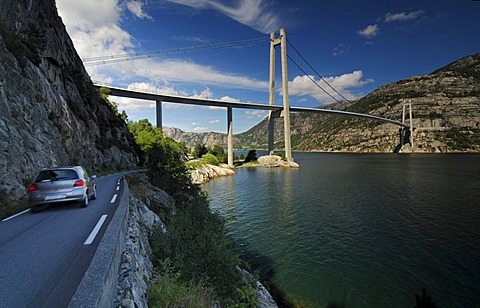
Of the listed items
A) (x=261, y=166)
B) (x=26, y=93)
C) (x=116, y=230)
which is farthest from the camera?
(x=261, y=166)

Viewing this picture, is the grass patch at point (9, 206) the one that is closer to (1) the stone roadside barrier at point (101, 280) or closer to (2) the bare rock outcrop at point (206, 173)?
(1) the stone roadside barrier at point (101, 280)

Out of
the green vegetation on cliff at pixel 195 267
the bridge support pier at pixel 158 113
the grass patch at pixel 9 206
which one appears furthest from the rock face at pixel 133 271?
the bridge support pier at pixel 158 113

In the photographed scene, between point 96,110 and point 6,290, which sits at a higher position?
point 96,110

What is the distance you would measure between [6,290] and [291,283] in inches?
444

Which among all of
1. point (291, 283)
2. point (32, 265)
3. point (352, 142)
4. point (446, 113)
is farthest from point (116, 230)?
point (352, 142)

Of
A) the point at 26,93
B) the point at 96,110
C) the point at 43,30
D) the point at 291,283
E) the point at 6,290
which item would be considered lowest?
the point at 291,283

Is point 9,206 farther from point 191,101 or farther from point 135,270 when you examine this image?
point 191,101

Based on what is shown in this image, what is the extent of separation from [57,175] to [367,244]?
17.2 m

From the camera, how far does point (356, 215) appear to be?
22422mm

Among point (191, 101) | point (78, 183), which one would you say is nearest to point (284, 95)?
point (191, 101)

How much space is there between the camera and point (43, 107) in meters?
17.3

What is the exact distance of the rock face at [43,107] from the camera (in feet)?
38.0

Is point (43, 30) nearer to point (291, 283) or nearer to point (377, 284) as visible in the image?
point (291, 283)

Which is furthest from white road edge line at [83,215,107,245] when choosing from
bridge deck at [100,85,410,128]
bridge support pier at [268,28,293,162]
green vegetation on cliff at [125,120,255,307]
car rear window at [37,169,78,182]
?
bridge support pier at [268,28,293,162]
